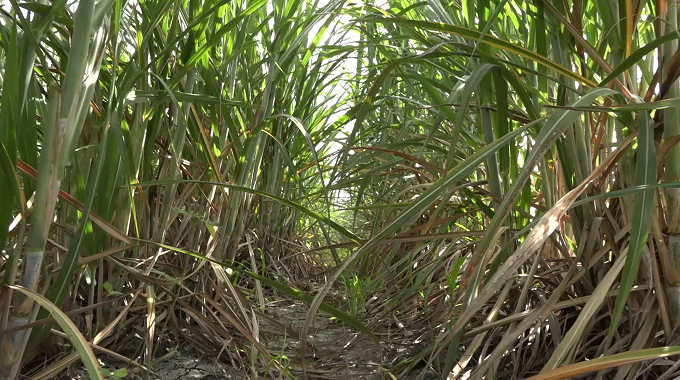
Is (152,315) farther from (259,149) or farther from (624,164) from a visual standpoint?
(624,164)

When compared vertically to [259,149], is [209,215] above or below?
below

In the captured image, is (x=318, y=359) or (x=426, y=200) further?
(x=318, y=359)

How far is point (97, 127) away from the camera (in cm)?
77

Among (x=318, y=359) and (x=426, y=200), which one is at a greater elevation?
(x=426, y=200)

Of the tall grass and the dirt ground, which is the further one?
the dirt ground

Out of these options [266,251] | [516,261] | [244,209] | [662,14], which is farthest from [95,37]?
[266,251]

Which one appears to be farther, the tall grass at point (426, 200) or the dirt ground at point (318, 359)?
the dirt ground at point (318, 359)

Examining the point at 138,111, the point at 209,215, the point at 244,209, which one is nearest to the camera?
the point at 138,111

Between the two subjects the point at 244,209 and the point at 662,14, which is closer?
the point at 662,14

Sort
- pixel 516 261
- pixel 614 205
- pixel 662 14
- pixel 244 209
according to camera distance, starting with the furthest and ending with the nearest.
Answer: pixel 244 209, pixel 614 205, pixel 662 14, pixel 516 261

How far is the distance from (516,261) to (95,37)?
1.63 feet

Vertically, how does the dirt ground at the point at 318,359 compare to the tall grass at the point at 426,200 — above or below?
below

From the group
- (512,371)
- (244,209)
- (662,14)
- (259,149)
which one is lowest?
(512,371)

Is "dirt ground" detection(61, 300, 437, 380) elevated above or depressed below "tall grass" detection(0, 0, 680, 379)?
below
